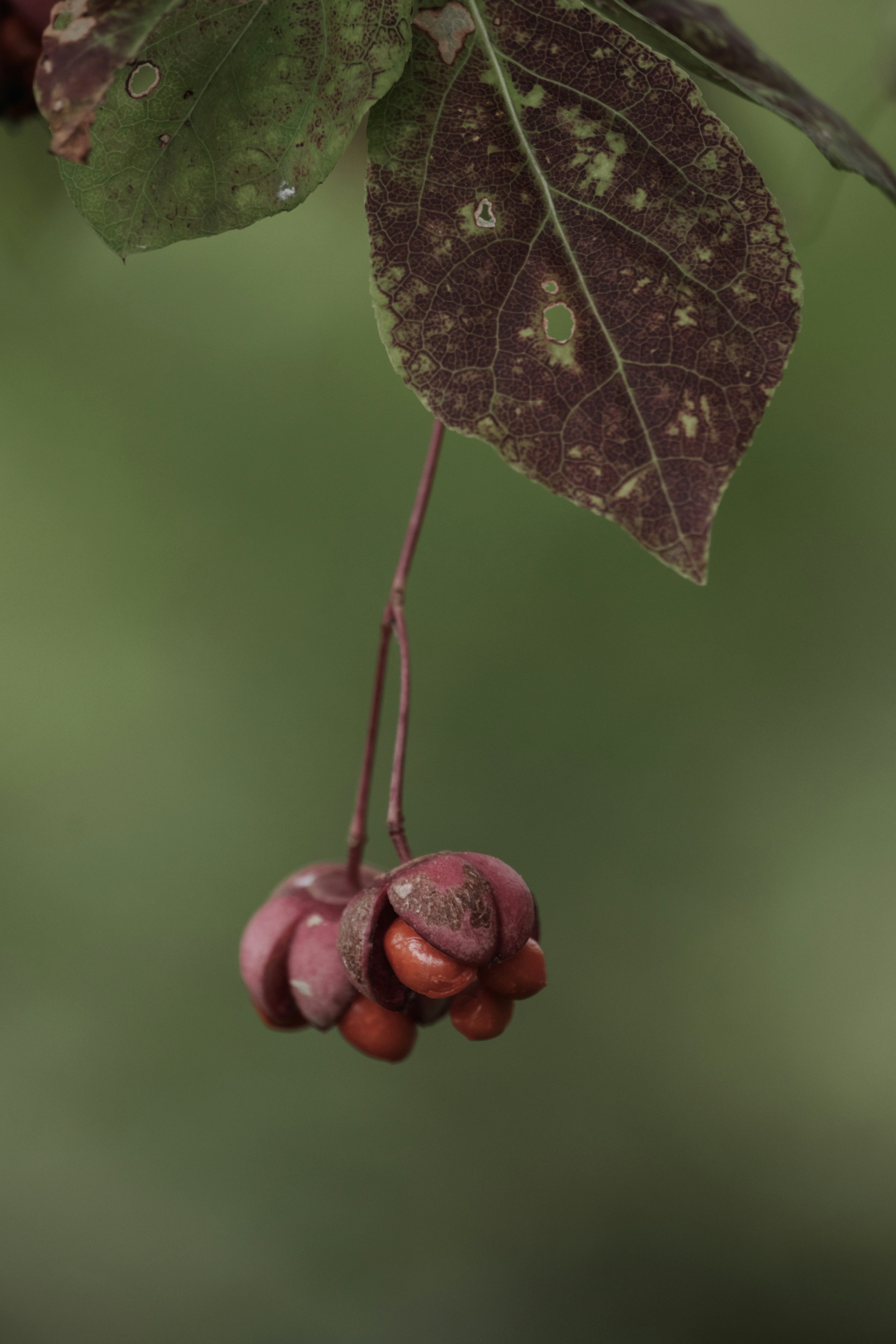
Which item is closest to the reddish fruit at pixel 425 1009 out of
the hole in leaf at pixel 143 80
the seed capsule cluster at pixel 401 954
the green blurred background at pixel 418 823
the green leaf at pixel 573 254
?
the seed capsule cluster at pixel 401 954

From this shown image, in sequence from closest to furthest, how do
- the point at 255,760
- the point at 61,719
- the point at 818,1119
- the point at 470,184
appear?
the point at 470,184 < the point at 61,719 < the point at 255,760 < the point at 818,1119

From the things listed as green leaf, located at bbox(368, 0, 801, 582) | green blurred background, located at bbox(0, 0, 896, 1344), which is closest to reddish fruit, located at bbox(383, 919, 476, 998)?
green leaf, located at bbox(368, 0, 801, 582)

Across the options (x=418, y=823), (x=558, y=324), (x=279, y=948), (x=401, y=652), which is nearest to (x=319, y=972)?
(x=279, y=948)

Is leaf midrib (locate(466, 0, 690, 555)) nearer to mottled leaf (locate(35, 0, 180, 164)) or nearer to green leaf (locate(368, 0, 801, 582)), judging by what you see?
green leaf (locate(368, 0, 801, 582))

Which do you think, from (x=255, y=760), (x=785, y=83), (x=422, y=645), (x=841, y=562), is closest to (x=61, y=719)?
(x=255, y=760)

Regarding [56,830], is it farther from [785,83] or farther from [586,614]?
[785,83]

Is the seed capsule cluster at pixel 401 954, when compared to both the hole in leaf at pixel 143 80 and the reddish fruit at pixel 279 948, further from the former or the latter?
the hole in leaf at pixel 143 80
